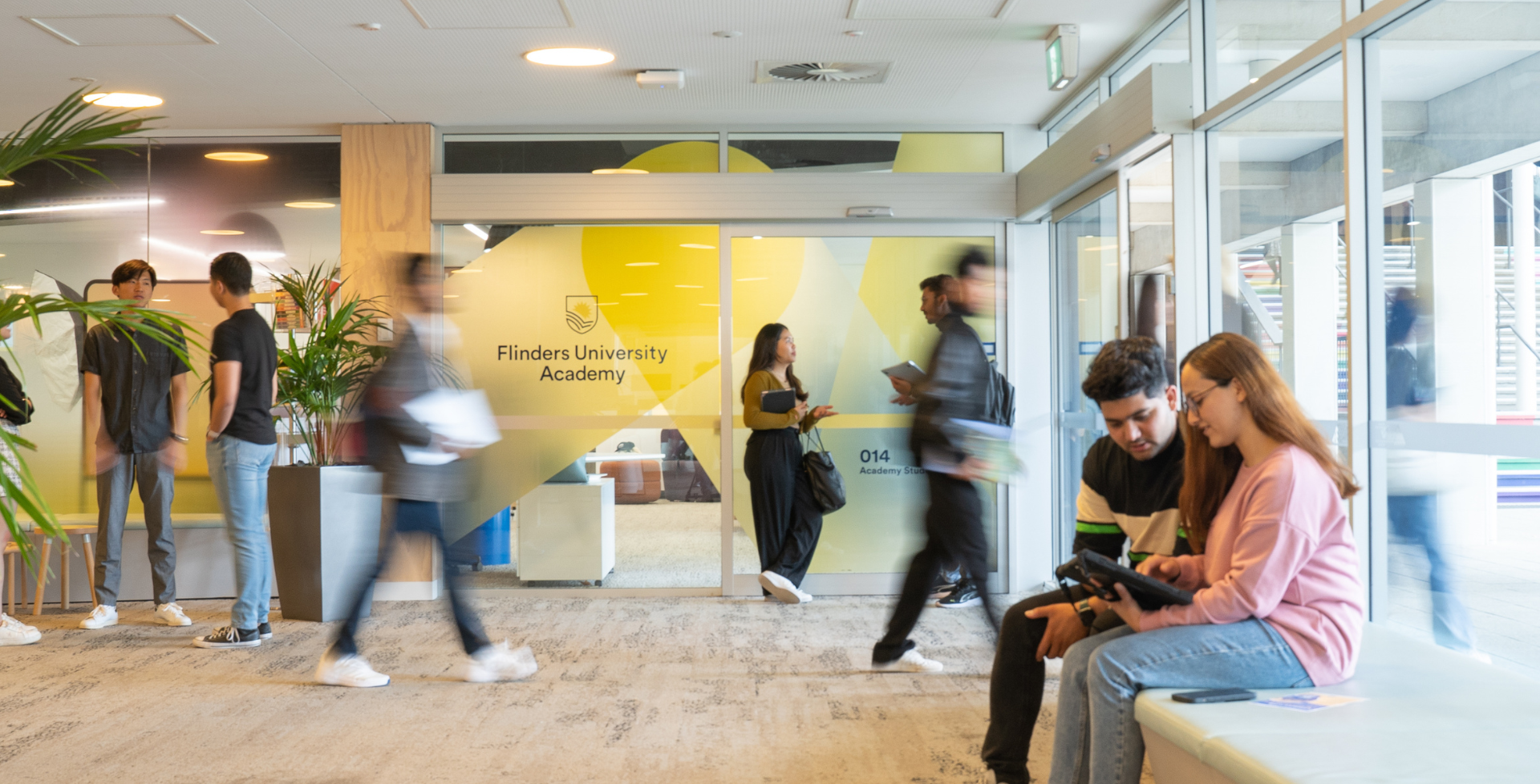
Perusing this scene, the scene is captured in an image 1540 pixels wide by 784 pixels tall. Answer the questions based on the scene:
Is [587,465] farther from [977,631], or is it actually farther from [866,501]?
[977,631]

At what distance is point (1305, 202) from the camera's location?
3.52 metres

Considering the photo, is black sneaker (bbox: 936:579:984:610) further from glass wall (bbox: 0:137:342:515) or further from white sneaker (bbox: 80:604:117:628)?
white sneaker (bbox: 80:604:117:628)

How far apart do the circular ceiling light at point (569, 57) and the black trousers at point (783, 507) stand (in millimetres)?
1989

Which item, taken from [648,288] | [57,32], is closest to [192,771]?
[57,32]

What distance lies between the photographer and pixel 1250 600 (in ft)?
6.99

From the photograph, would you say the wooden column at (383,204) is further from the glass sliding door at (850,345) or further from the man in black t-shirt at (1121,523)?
the man in black t-shirt at (1121,523)

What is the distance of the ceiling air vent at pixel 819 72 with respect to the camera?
16.5ft

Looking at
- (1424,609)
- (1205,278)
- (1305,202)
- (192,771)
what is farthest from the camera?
(1205,278)

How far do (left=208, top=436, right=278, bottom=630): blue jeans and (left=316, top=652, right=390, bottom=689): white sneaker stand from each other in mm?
959

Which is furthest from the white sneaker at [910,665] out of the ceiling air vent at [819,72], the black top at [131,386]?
the black top at [131,386]

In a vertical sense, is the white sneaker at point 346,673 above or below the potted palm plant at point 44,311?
below

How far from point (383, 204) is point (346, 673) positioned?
2.93m

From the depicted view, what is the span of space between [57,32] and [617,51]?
2226 mm

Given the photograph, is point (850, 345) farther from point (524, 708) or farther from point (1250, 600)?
point (1250, 600)
